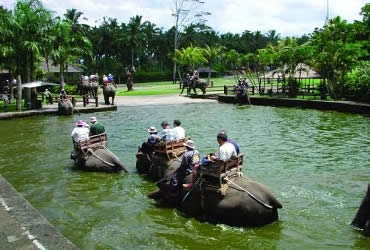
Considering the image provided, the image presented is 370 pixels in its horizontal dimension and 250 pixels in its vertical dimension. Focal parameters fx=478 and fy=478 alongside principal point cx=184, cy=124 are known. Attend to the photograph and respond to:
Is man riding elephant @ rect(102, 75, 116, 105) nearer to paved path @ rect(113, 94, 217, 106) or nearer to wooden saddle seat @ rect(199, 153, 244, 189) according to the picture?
paved path @ rect(113, 94, 217, 106)

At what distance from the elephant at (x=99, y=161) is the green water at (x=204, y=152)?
333 millimetres

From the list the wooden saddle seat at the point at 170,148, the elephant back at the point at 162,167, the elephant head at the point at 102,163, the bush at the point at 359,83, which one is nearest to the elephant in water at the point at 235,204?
the elephant back at the point at 162,167

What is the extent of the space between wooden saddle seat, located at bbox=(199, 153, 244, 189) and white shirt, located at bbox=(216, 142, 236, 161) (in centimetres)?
11

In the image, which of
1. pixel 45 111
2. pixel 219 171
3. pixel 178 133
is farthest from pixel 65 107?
pixel 219 171

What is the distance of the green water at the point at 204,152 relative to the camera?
32.5 ft

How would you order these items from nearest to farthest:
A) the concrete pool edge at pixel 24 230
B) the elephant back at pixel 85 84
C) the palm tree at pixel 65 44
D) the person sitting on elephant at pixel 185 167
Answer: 1. the concrete pool edge at pixel 24 230
2. the person sitting on elephant at pixel 185 167
3. the palm tree at pixel 65 44
4. the elephant back at pixel 85 84

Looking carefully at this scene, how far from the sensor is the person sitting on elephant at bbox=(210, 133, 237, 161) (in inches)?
421

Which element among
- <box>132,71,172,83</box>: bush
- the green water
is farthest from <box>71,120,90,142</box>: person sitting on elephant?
<box>132,71,172,83</box>: bush

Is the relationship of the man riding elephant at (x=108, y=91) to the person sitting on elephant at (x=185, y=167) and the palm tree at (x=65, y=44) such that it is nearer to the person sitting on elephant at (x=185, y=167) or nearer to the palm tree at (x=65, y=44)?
the palm tree at (x=65, y=44)

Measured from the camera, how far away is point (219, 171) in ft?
34.6

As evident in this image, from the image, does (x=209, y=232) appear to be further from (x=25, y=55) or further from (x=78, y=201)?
(x=25, y=55)

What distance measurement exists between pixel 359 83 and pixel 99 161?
73.2ft

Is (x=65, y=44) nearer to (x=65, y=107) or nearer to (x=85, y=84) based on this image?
(x=85, y=84)

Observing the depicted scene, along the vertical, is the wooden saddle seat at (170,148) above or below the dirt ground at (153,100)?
below
